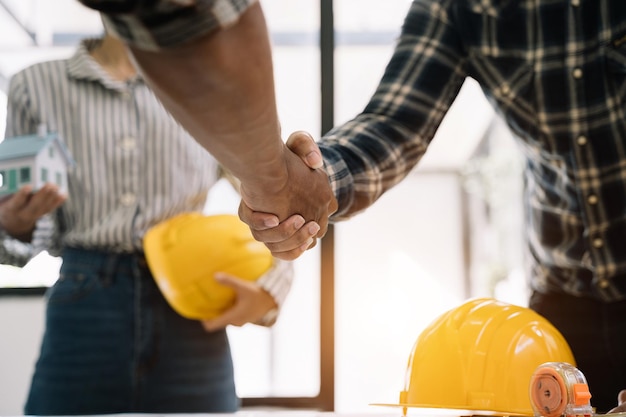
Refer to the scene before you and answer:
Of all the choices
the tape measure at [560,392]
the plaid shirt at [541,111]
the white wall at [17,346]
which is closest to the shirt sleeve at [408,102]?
the plaid shirt at [541,111]

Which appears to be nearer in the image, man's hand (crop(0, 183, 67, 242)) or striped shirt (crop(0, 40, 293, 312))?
man's hand (crop(0, 183, 67, 242))

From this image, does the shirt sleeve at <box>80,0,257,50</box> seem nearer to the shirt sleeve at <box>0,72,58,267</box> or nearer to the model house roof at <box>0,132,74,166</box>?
the model house roof at <box>0,132,74,166</box>

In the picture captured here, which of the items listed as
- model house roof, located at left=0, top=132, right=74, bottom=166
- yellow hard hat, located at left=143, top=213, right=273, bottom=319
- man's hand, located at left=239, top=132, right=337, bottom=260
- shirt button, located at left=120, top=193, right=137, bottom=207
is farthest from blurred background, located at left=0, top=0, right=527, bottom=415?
man's hand, located at left=239, top=132, right=337, bottom=260

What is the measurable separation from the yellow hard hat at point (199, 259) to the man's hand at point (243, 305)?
0.02 meters

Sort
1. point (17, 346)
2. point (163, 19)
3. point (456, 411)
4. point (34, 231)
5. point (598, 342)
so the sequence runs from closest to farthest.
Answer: point (163, 19) → point (456, 411) → point (598, 342) → point (34, 231) → point (17, 346)

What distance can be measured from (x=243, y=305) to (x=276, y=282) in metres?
0.11

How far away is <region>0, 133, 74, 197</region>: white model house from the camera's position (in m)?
1.61

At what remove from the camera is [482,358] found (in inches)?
40.2

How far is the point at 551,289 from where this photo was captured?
48.8 inches

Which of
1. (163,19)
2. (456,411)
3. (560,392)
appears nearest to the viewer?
(163,19)

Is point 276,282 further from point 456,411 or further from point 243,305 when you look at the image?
point 456,411

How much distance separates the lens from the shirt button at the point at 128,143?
179 centimetres

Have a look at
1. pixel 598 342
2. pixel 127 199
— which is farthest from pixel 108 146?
pixel 598 342

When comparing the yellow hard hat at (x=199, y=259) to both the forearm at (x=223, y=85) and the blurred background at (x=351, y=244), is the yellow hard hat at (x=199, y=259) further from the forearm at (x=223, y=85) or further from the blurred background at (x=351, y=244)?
the forearm at (x=223, y=85)
